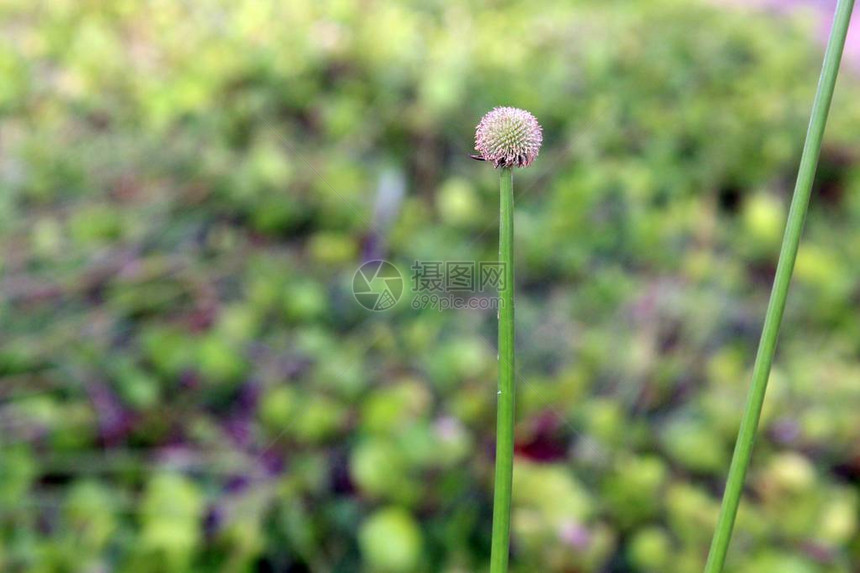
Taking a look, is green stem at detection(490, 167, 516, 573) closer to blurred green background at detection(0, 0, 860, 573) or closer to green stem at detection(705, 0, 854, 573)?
green stem at detection(705, 0, 854, 573)

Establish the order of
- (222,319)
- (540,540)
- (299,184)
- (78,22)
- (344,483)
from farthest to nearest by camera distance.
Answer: (78,22), (299,184), (222,319), (344,483), (540,540)

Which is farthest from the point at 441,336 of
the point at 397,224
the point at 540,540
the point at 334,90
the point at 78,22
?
the point at 78,22

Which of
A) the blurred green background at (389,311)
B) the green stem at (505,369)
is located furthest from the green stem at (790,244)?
the blurred green background at (389,311)

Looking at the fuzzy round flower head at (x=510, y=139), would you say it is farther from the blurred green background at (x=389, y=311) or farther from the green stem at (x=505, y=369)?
the blurred green background at (x=389, y=311)

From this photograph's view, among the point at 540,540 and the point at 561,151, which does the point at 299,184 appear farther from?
the point at 540,540

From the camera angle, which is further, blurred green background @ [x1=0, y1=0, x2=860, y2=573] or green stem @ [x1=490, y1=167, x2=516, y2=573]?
blurred green background @ [x1=0, y1=0, x2=860, y2=573]

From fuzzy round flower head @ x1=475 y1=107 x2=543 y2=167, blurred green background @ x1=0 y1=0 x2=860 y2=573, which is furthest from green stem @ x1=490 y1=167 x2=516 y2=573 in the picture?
blurred green background @ x1=0 y1=0 x2=860 y2=573
